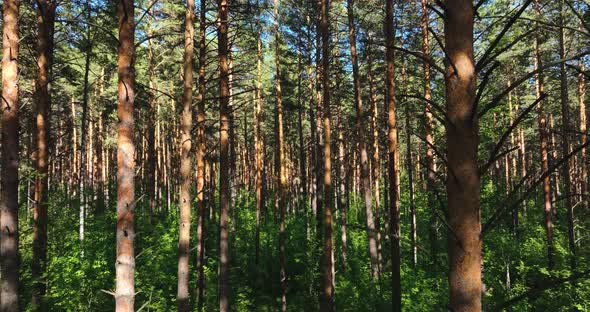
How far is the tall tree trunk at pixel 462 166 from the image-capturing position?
152 cm

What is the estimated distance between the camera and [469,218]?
5.04 feet

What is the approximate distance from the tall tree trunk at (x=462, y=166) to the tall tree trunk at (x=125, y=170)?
346 centimetres

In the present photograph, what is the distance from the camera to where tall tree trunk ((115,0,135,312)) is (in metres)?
3.94

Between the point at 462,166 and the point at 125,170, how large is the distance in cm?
362

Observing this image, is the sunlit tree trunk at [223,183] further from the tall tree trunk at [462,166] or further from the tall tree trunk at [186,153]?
the tall tree trunk at [462,166]

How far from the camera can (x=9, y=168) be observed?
19.7ft

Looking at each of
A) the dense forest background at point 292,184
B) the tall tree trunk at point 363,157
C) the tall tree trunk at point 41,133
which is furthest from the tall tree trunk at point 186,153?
the tall tree trunk at point 363,157

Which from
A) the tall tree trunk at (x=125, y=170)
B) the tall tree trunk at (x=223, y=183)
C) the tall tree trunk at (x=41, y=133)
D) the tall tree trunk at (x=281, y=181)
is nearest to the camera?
the tall tree trunk at (x=125, y=170)

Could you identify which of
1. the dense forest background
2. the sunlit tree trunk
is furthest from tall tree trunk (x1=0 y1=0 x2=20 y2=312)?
the sunlit tree trunk

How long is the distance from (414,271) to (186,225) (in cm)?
1135

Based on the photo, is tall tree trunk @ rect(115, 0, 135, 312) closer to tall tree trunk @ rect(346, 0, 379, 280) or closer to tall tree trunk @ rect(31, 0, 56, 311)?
tall tree trunk @ rect(31, 0, 56, 311)

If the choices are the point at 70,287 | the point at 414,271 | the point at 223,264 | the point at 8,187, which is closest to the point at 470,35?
the point at 8,187

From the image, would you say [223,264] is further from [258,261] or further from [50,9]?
[258,261]

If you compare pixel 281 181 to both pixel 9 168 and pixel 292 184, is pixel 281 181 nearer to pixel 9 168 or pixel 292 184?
pixel 9 168
